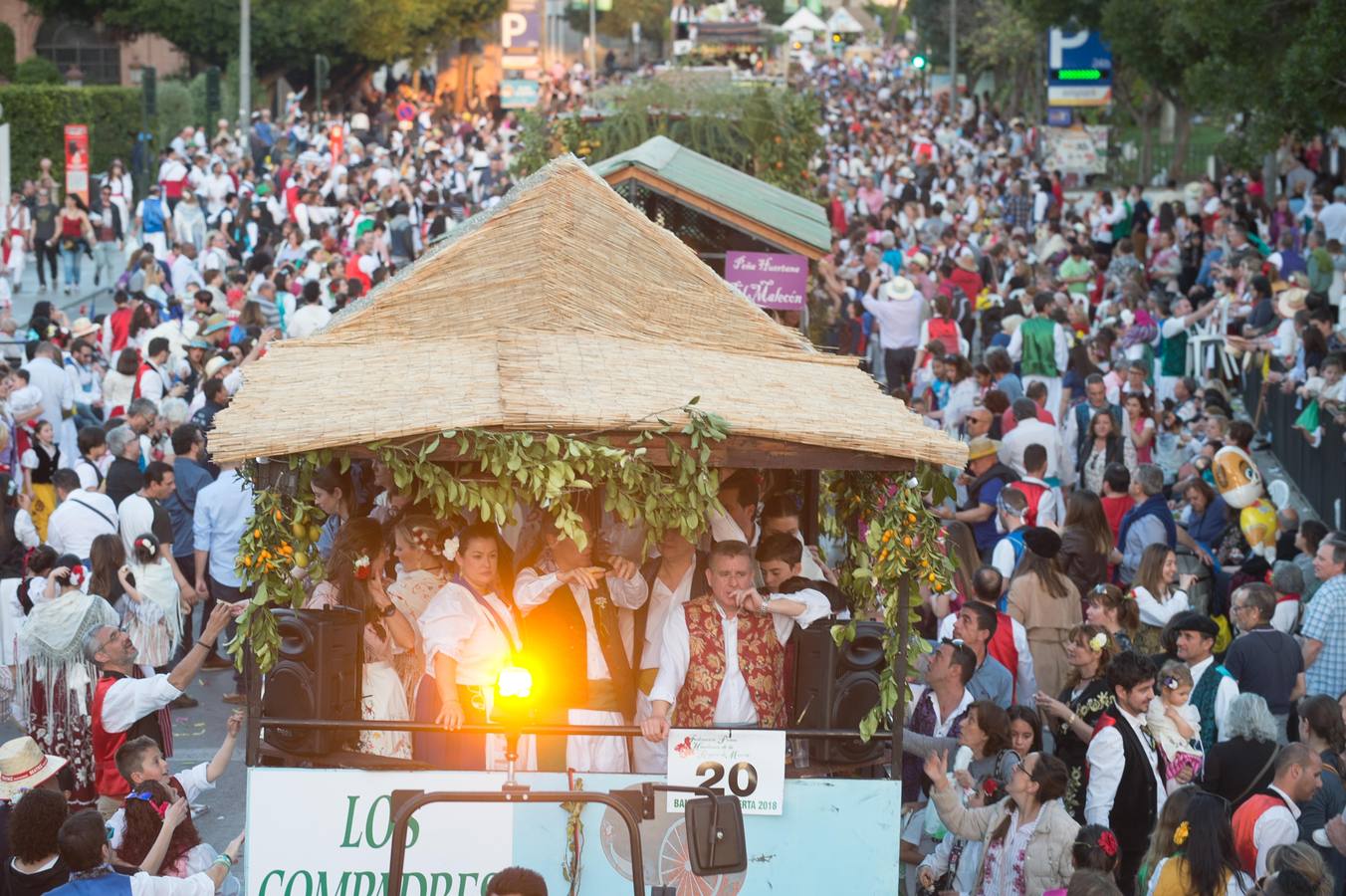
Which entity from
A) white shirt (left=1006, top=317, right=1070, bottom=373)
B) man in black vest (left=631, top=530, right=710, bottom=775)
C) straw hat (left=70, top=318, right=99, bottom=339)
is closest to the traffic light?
straw hat (left=70, top=318, right=99, bottom=339)

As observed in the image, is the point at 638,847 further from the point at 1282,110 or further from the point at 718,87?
the point at 718,87

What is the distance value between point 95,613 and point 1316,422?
1116 centimetres

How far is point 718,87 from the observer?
24.4 meters

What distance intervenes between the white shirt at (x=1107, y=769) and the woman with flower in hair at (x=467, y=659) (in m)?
2.56

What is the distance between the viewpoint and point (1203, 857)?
7.21 meters

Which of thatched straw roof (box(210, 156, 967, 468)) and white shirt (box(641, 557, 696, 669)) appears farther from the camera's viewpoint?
white shirt (box(641, 557, 696, 669))

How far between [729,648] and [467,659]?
106cm

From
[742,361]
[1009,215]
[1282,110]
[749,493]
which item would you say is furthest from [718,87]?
[742,361]

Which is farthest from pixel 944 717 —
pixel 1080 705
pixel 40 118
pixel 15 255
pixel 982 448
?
pixel 40 118

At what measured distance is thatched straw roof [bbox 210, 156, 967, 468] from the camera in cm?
709

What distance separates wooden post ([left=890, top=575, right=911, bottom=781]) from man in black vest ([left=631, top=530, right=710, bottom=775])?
115 centimetres

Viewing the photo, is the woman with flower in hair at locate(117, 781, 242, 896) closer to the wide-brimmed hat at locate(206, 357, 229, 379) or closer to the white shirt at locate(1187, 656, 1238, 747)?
the white shirt at locate(1187, 656, 1238, 747)

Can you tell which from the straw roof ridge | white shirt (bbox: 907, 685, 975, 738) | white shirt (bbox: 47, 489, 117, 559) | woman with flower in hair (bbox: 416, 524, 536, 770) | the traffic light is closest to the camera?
woman with flower in hair (bbox: 416, 524, 536, 770)

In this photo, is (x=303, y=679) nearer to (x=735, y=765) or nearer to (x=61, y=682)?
(x=735, y=765)
